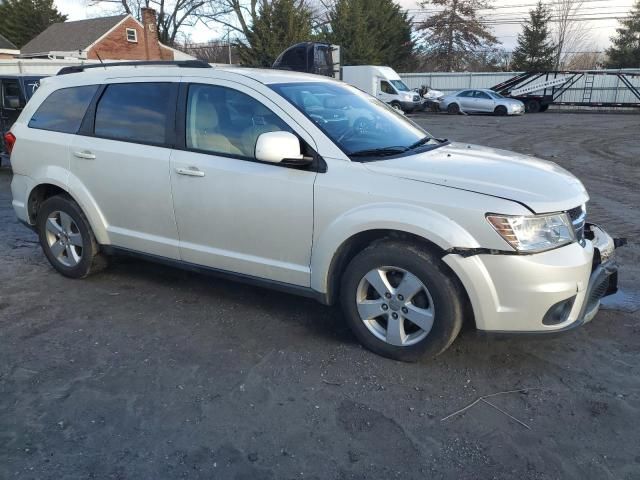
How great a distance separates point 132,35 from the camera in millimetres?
42562

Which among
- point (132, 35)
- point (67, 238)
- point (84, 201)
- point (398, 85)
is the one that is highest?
point (132, 35)

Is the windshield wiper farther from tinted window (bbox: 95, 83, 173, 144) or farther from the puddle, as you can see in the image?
the puddle

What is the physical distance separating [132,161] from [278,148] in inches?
59.2

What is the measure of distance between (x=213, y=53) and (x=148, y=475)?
71.7 meters

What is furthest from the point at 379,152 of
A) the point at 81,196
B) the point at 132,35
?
the point at 132,35

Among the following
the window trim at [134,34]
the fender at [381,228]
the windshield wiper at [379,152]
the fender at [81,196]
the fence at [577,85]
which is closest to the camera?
the fender at [381,228]

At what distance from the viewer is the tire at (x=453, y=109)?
30.0 metres

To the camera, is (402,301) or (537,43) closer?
(402,301)

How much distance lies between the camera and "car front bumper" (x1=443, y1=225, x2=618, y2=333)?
2984mm

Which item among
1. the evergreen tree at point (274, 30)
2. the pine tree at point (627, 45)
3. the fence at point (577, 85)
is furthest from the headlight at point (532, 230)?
the pine tree at point (627, 45)

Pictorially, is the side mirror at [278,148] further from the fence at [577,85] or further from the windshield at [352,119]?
the fence at [577,85]

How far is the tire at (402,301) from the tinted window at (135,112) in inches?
76.2

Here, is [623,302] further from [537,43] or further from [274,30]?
[537,43]

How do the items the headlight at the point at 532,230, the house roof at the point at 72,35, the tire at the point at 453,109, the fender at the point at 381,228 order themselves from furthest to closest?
the house roof at the point at 72,35, the tire at the point at 453,109, the fender at the point at 381,228, the headlight at the point at 532,230
